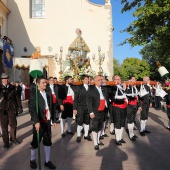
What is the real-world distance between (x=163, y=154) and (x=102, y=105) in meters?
1.92

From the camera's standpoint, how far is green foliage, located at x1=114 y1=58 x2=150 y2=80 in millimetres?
62519

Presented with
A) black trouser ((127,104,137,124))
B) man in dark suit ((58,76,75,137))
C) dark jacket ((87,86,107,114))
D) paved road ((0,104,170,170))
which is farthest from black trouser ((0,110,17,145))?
black trouser ((127,104,137,124))

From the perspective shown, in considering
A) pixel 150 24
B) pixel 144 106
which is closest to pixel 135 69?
pixel 150 24

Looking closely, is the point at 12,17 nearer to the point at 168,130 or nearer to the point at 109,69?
the point at 109,69

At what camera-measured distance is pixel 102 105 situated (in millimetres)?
6508

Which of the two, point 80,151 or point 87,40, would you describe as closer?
point 80,151

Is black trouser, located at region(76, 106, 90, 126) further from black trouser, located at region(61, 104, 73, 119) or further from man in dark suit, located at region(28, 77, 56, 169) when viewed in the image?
man in dark suit, located at region(28, 77, 56, 169)

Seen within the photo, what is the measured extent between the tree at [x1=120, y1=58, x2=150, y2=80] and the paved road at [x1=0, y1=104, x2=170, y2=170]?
178ft

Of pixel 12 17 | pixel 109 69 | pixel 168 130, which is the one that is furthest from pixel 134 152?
pixel 12 17

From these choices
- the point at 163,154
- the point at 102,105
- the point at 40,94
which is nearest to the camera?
the point at 40,94

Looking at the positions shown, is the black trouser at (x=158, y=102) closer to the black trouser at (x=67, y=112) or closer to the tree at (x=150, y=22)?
the tree at (x=150, y=22)

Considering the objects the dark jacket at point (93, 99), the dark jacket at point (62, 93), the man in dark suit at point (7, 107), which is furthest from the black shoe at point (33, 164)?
the dark jacket at point (62, 93)

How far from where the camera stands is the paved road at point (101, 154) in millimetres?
5109

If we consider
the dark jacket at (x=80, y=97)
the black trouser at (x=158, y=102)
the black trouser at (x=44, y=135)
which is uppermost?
the dark jacket at (x=80, y=97)
